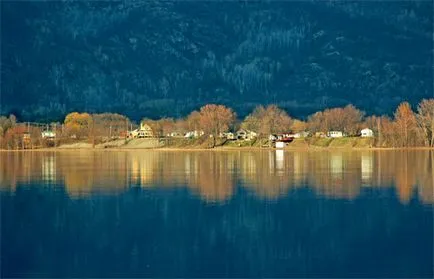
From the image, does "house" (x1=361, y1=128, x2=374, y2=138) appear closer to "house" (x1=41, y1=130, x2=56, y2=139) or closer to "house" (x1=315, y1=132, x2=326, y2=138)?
"house" (x1=315, y1=132, x2=326, y2=138)

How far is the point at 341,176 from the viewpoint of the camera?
49656 mm

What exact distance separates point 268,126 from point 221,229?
119242 millimetres

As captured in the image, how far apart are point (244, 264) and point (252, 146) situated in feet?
379

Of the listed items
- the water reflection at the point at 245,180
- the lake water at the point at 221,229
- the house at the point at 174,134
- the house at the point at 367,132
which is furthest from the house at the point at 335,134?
the lake water at the point at 221,229

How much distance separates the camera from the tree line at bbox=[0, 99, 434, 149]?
398ft

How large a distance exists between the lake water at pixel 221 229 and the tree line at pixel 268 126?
78.1 metres

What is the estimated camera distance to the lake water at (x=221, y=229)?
2097cm

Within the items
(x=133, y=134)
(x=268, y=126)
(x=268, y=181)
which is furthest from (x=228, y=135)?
(x=268, y=181)

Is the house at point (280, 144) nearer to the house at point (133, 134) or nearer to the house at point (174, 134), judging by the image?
the house at point (174, 134)

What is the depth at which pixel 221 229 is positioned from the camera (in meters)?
26.8

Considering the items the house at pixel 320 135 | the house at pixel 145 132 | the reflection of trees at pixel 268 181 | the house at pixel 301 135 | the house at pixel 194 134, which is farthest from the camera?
the house at pixel 145 132

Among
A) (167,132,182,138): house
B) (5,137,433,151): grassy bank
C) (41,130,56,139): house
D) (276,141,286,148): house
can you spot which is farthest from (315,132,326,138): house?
(41,130,56,139): house

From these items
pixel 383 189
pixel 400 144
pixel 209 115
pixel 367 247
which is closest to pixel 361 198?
pixel 383 189

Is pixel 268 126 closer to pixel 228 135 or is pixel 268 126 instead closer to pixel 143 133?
pixel 228 135
